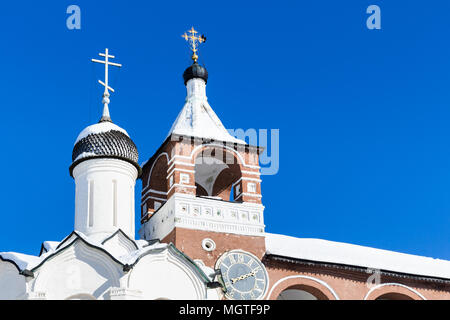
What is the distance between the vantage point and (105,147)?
18609 millimetres

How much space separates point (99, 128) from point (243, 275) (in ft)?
15.6

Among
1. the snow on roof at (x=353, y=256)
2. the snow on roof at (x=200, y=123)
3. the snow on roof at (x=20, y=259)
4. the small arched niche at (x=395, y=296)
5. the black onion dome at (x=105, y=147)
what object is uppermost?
the snow on roof at (x=200, y=123)

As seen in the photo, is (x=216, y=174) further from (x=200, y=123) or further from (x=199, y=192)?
(x=200, y=123)

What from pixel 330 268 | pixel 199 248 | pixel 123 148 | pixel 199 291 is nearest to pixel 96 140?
pixel 123 148

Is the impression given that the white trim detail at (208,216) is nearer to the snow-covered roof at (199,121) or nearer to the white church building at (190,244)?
the white church building at (190,244)

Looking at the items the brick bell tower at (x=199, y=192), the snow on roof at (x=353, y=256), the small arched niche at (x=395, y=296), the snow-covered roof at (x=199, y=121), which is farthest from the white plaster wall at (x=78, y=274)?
the small arched niche at (x=395, y=296)

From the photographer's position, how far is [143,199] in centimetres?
2200

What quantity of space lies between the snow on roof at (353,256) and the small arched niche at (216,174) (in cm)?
189

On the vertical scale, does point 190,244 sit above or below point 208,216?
below

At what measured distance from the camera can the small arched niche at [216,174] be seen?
21.2 metres

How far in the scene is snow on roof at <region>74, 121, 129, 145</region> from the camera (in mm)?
18828

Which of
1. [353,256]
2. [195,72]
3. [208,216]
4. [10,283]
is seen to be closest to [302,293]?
[353,256]

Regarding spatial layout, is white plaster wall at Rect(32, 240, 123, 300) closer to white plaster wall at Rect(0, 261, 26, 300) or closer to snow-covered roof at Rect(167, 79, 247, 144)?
white plaster wall at Rect(0, 261, 26, 300)
